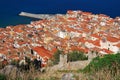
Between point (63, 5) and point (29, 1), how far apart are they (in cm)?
1060

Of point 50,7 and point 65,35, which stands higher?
point 50,7

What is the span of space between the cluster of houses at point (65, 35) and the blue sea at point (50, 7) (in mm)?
11757

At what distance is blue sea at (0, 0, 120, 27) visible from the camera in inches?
2648

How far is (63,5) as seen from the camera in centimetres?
8500

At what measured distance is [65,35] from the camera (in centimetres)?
4650

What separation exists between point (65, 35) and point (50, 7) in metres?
35.9

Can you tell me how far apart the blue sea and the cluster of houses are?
11757 millimetres

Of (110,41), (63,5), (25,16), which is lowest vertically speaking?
(110,41)

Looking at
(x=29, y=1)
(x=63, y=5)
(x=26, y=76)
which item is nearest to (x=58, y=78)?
(x=26, y=76)

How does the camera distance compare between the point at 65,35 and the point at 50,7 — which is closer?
the point at 65,35

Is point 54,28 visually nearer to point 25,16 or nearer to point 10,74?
point 25,16

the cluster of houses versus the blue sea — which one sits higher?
the blue sea

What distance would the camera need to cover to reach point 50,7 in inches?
3209

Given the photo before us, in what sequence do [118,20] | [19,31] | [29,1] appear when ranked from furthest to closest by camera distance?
1. [29,1]
2. [118,20]
3. [19,31]
